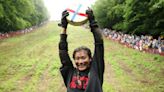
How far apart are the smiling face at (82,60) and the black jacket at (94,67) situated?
7cm

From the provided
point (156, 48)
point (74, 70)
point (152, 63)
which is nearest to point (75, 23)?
point (74, 70)

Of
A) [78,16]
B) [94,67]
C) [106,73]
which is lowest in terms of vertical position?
[106,73]

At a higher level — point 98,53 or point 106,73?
point 98,53

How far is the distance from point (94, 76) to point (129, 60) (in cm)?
1748

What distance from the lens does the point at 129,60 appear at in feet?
70.6

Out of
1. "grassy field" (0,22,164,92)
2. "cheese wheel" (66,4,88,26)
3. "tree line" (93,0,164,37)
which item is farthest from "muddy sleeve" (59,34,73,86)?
"tree line" (93,0,164,37)

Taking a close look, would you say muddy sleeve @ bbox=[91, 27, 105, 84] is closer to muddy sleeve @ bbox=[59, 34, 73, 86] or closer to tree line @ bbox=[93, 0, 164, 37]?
muddy sleeve @ bbox=[59, 34, 73, 86]

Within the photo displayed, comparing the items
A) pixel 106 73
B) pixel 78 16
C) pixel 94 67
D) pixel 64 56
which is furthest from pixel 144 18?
pixel 94 67

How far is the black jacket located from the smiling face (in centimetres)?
7

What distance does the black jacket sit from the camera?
13.9ft

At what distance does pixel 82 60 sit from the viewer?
434cm

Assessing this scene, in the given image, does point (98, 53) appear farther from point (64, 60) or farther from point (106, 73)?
point (106, 73)

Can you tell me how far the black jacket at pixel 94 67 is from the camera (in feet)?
13.9

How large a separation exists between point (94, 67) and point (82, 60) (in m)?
0.17
